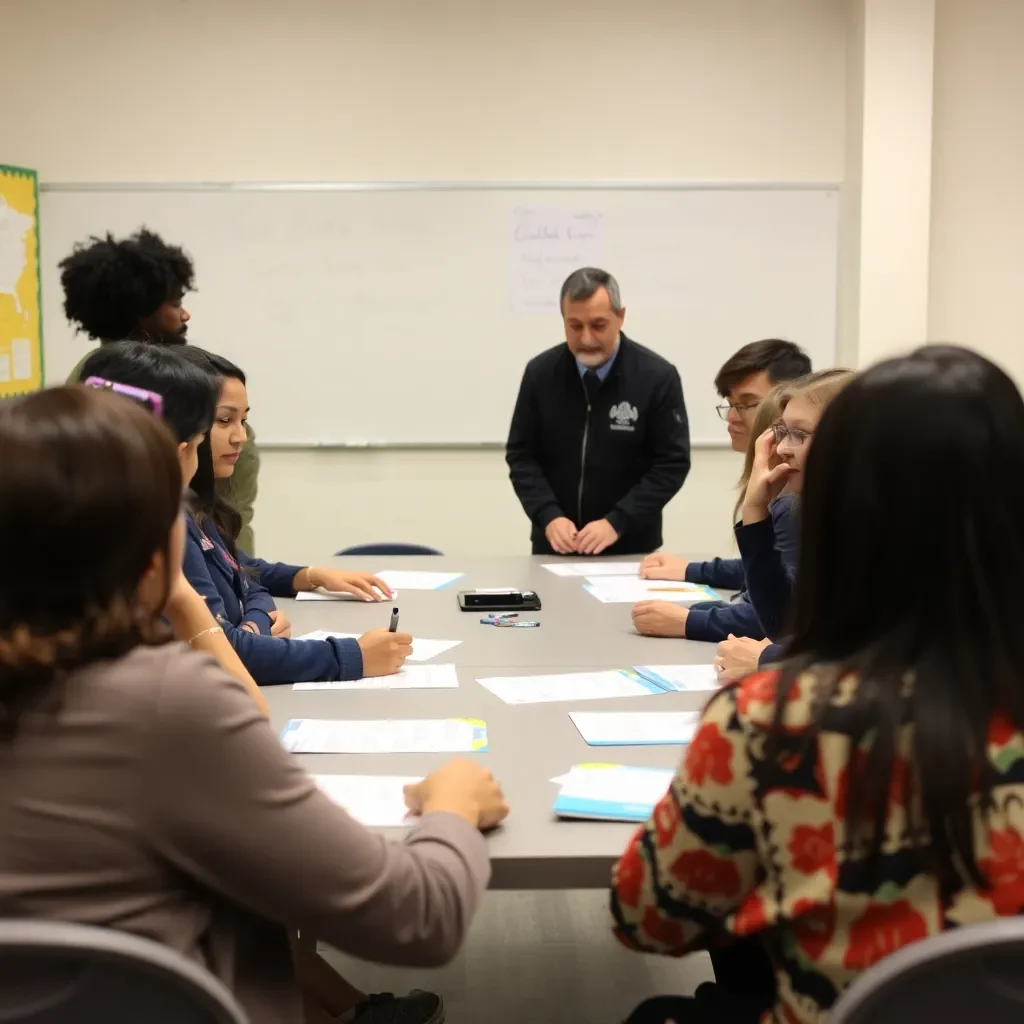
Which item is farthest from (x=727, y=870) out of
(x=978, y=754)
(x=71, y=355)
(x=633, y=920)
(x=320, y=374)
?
(x=71, y=355)

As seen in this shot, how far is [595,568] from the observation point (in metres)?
3.16

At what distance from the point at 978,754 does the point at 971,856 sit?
8 cm

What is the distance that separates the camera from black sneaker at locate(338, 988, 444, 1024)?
198 centimetres

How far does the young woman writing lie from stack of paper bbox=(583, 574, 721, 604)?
5.56 feet

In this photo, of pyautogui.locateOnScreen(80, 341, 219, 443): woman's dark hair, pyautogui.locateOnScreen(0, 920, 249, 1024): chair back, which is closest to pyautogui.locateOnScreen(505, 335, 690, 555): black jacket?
pyautogui.locateOnScreen(80, 341, 219, 443): woman's dark hair

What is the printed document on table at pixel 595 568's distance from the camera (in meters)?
3.09

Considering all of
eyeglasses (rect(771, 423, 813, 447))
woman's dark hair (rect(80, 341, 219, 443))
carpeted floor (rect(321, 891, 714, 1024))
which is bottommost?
carpeted floor (rect(321, 891, 714, 1024))

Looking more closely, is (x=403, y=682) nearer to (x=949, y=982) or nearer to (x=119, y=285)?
(x=949, y=982)

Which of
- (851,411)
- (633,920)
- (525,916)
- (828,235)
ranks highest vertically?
(828,235)

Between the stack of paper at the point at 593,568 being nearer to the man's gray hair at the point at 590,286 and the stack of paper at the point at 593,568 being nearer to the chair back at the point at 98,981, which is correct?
the man's gray hair at the point at 590,286

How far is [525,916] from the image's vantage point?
107 inches

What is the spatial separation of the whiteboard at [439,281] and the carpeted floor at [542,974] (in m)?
2.36

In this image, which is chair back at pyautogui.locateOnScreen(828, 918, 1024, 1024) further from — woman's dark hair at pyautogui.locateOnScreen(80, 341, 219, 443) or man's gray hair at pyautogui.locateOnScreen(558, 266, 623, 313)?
man's gray hair at pyautogui.locateOnScreen(558, 266, 623, 313)

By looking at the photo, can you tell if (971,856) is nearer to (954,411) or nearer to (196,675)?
(954,411)
